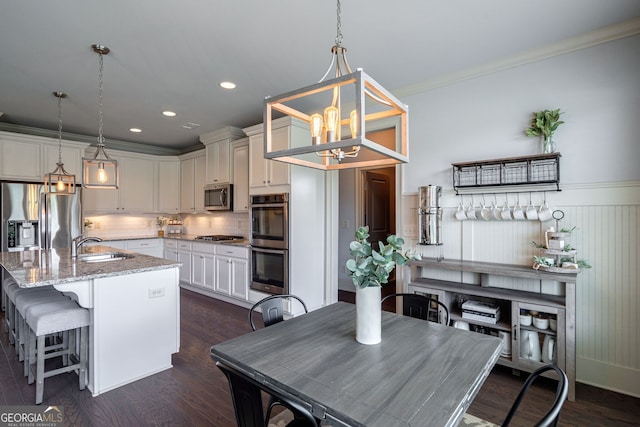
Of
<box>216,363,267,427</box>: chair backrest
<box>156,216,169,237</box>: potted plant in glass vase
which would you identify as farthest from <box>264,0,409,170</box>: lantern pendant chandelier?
<box>156,216,169,237</box>: potted plant in glass vase

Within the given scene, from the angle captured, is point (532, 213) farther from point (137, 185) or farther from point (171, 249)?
point (137, 185)

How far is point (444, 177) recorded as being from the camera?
3285 millimetres

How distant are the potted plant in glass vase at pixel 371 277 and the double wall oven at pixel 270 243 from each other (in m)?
2.49

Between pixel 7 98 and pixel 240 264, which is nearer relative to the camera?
pixel 7 98

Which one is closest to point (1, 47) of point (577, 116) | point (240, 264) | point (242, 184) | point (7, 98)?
point (7, 98)

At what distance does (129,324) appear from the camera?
257 centimetres

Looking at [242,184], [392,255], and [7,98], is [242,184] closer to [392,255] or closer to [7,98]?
[7,98]

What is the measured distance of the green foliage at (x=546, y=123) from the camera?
2.64 meters

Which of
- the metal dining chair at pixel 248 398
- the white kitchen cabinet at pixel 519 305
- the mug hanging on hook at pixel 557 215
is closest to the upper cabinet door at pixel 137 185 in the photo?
the white kitchen cabinet at pixel 519 305

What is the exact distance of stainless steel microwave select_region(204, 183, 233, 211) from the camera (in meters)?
5.07

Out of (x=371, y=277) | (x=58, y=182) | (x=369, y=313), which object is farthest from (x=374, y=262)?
(x=58, y=182)

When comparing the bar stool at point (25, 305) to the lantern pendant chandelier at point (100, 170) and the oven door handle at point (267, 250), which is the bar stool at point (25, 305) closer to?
the lantern pendant chandelier at point (100, 170)

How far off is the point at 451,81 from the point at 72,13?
3.13 meters

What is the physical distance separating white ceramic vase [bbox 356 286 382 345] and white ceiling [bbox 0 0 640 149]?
6.05 ft
